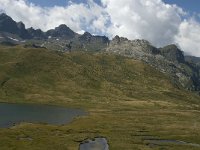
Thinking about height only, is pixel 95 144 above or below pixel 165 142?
above

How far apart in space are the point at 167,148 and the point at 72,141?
31.8 m

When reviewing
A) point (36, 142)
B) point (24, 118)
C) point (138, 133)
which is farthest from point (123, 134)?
point (24, 118)

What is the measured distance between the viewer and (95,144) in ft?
422

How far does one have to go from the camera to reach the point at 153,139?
149000 millimetres

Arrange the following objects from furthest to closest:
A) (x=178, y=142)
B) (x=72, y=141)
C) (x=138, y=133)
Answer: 1. (x=138, y=133)
2. (x=178, y=142)
3. (x=72, y=141)

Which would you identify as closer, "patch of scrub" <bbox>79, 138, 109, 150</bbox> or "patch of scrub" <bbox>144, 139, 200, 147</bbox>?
"patch of scrub" <bbox>79, 138, 109, 150</bbox>

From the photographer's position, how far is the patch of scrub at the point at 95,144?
12112cm

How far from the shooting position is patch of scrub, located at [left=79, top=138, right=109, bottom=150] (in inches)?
4768

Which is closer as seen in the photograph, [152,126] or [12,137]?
[12,137]

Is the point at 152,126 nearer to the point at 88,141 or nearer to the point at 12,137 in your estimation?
the point at 88,141

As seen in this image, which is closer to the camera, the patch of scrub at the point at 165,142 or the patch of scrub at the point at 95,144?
the patch of scrub at the point at 95,144

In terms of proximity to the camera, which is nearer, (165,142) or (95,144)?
(95,144)

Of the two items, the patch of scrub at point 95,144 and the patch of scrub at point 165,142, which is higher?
the patch of scrub at point 95,144

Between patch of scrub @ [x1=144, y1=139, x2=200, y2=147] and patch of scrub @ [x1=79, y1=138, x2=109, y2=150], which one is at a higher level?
patch of scrub @ [x1=79, y1=138, x2=109, y2=150]
